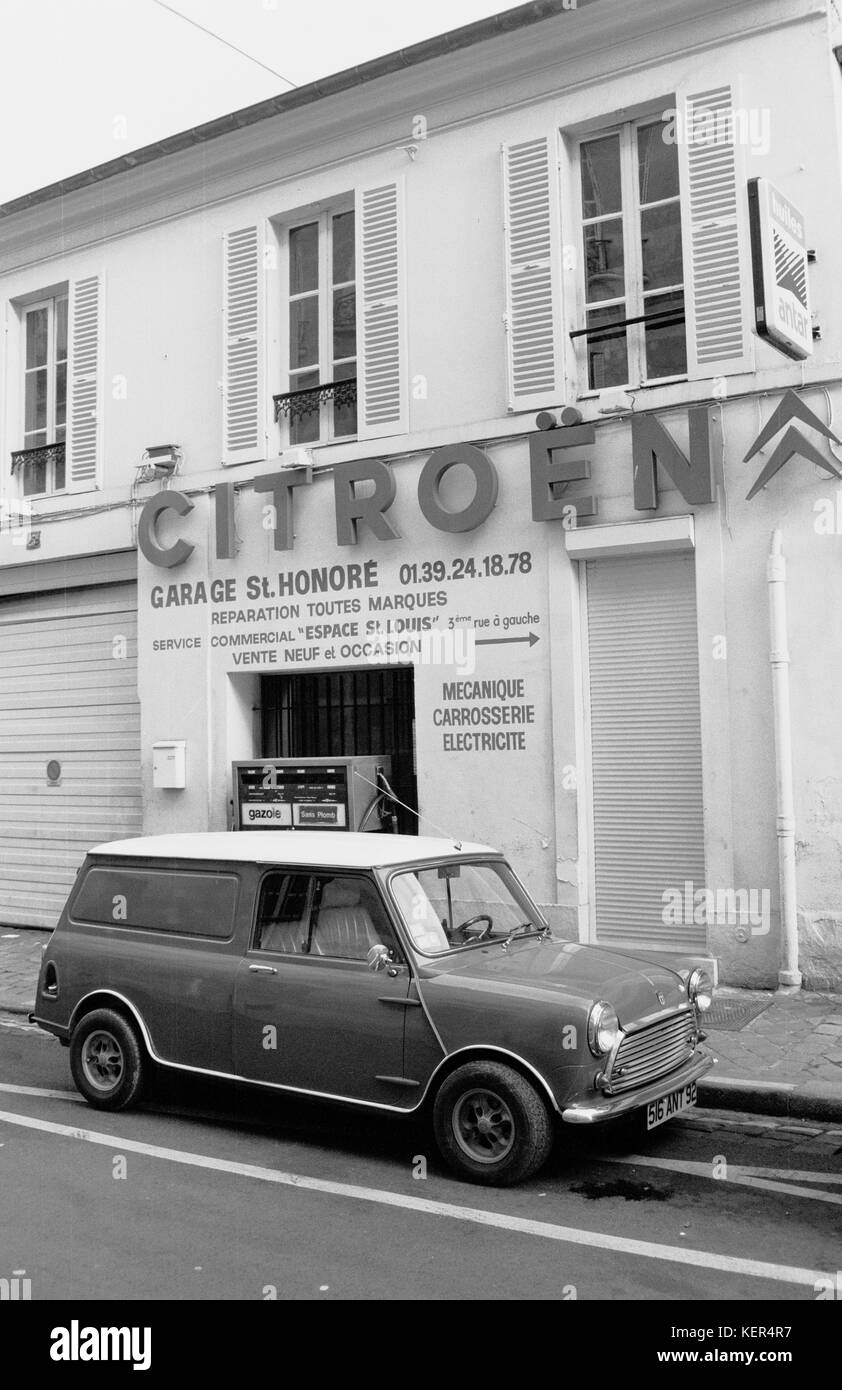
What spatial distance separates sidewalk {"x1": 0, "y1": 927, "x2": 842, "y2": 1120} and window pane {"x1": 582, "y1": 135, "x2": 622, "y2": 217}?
6.81 m

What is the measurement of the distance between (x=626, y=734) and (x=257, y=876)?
453 centimetres

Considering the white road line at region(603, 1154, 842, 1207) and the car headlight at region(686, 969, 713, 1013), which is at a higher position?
the car headlight at region(686, 969, 713, 1013)

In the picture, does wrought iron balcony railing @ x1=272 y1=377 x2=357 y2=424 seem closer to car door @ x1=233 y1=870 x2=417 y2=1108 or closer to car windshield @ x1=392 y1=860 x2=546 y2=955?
car windshield @ x1=392 y1=860 x2=546 y2=955

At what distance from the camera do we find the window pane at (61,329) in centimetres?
1461

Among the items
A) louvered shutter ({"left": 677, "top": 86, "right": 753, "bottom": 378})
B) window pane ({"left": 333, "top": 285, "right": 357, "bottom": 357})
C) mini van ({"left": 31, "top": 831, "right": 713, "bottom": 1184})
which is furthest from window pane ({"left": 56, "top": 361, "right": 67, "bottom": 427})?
mini van ({"left": 31, "top": 831, "right": 713, "bottom": 1184})

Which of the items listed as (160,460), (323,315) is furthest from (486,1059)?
(160,460)

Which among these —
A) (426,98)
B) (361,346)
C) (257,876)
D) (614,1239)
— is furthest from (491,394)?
(614,1239)

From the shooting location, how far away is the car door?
6.11m

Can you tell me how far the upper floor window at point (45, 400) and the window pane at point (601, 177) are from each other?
6.74m

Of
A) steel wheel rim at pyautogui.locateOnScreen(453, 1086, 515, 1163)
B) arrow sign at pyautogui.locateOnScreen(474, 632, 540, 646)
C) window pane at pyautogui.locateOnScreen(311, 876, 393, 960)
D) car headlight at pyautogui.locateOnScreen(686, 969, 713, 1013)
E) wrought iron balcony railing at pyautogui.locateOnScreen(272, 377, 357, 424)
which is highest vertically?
wrought iron balcony railing at pyautogui.locateOnScreen(272, 377, 357, 424)

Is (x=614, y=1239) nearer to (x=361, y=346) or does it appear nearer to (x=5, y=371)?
(x=361, y=346)

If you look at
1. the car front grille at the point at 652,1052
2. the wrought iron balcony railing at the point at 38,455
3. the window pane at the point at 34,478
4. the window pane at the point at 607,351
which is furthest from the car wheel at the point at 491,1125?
the window pane at the point at 34,478

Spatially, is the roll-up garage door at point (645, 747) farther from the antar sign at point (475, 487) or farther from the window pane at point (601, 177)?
the window pane at point (601, 177)

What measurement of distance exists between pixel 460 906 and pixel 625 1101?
1410mm
